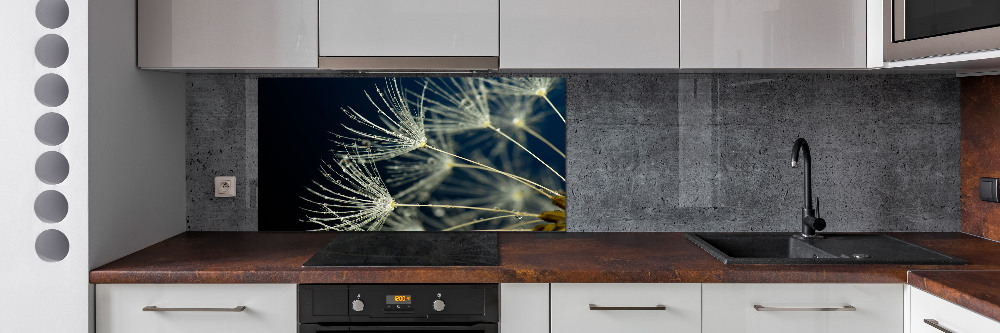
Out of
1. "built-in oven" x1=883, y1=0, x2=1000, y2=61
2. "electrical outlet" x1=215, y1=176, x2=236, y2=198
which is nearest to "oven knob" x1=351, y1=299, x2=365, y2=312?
"electrical outlet" x1=215, y1=176, x2=236, y2=198

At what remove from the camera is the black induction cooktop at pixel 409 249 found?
1.80 meters

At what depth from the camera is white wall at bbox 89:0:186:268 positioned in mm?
1794

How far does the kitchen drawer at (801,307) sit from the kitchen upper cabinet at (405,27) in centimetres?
96

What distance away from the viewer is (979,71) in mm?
2195

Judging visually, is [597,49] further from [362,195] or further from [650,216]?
[362,195]

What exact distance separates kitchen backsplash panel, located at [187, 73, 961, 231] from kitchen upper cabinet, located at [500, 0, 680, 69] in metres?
0.36

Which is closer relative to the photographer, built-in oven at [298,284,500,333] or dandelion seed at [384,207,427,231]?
built-in oven at [298,284,500,333]

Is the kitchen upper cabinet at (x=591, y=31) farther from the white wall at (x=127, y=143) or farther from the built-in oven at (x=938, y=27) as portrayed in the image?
the white wall at (x=127, y=143)

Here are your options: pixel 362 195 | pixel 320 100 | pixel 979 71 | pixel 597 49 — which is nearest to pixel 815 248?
pixel 979 71

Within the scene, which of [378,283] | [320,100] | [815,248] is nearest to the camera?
[378,283]
